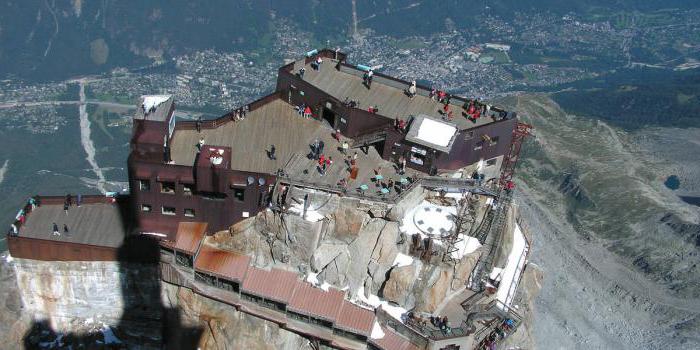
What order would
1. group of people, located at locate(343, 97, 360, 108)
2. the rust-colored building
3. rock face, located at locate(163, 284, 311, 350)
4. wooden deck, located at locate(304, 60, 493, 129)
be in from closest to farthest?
the rust-colored building → rock face, located at locate(163, 284, 311, 350) → group of people, located at locate(343, 97, 360, 108) → wooden deck, located at locate(304, 60, 493, 129)

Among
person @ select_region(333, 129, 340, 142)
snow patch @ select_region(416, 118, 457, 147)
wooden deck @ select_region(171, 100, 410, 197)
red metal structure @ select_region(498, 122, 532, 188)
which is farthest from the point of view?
red metal structure @ select_region(498, 122, 532, 188)

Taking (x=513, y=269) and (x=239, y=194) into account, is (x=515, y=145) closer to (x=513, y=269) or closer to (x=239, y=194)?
(x=513, y=269)

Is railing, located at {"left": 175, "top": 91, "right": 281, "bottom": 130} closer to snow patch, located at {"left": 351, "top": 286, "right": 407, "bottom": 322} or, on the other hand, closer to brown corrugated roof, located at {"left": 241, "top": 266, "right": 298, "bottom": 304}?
brown corrugated roof, located at {"left": 241, "top": 266, "right": 298, "bottom": 304}

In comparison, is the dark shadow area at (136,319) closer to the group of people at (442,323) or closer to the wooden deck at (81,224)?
the wooden deck at (81,224)

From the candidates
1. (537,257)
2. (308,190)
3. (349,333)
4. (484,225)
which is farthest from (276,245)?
(537,257)

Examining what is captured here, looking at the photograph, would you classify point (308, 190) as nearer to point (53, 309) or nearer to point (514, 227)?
point (514, 227)

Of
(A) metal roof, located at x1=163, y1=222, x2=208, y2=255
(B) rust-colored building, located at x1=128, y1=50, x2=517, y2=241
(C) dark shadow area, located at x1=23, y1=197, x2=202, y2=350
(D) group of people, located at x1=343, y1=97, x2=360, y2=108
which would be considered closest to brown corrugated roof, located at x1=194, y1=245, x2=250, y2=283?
(A) metal roof, located at x1=163, y1=222, x2=208, y2=255

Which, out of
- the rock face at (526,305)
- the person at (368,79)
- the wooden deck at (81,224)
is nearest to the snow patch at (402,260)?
the rock face at (526,305)
